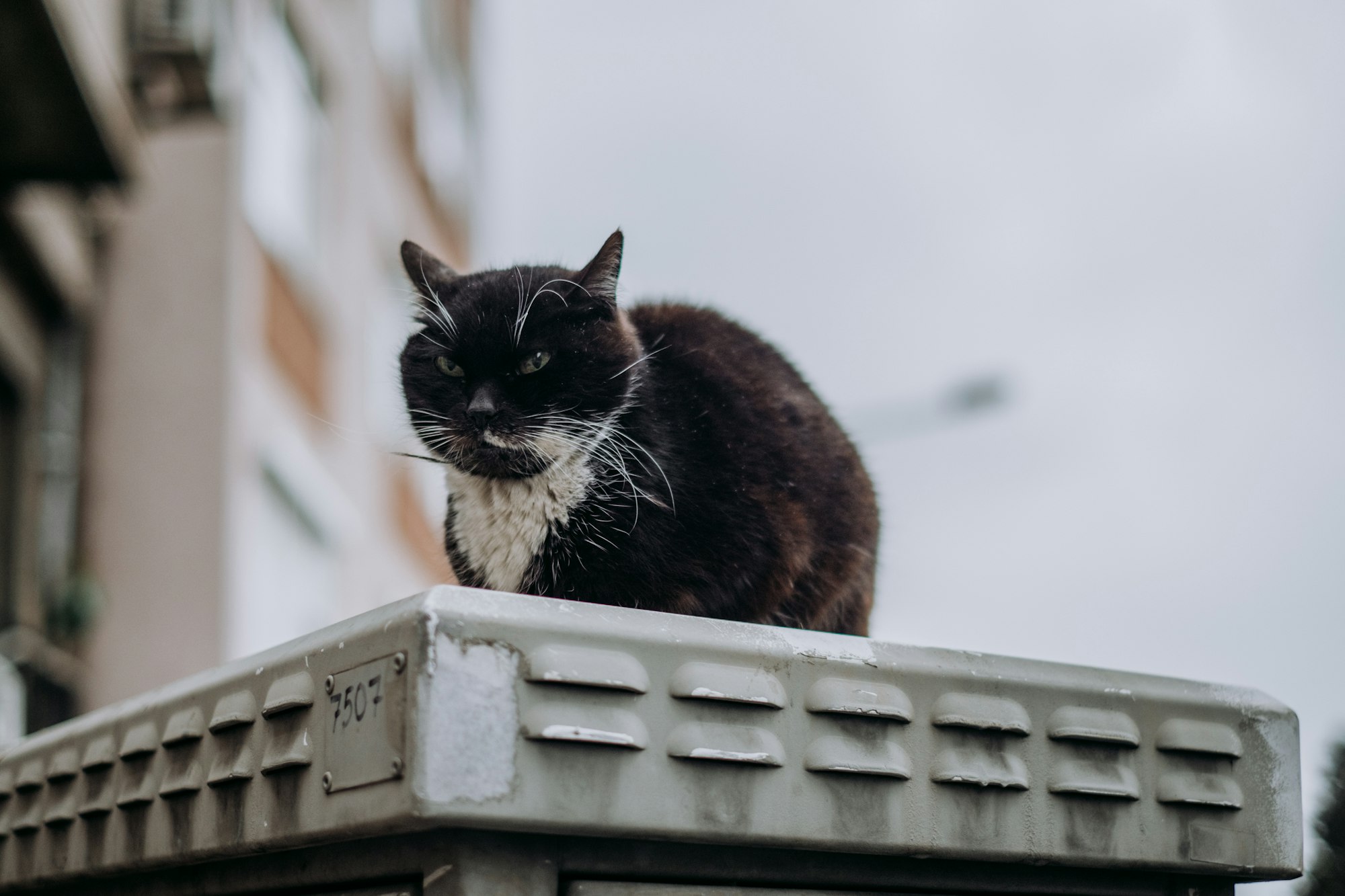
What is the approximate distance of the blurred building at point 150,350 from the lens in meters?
3.63

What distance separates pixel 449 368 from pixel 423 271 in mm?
183

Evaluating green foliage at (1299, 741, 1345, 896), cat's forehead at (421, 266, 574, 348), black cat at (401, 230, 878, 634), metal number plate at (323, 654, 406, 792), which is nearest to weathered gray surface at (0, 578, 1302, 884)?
metal number plate at (323, 654, 406, 792)

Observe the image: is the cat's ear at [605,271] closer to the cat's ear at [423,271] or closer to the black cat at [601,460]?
the black cat at [601,460]

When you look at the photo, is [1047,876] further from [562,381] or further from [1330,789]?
[562,381]

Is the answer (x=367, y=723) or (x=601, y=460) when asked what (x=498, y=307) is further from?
(x=367, y=723)

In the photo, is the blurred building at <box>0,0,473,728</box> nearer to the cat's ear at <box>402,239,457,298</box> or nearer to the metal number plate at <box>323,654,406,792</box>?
the cat's ear at <box>402,239,457,298</box>

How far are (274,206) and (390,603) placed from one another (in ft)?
18.1

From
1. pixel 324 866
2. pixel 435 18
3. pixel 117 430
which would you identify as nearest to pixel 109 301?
pixel 117 430

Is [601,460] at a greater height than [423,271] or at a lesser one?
lesser

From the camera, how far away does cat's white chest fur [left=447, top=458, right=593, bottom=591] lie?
1.41 m

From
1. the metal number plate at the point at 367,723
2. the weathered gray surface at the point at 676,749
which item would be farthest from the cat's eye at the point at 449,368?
the metal number plate at the point at 367,723

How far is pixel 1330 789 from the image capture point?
4.15 ft

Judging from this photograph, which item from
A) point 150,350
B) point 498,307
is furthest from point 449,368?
point 150,350

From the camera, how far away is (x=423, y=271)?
1.59 meters
